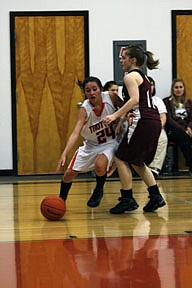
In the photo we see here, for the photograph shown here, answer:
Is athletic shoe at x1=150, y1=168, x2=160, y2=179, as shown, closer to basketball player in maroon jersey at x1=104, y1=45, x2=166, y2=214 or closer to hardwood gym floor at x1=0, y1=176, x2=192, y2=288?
hardwood gym floor at x1=0, y1=176, x2=192, y2=288

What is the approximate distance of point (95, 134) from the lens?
20.6 ft

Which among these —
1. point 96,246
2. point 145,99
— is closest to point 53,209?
point 145,99

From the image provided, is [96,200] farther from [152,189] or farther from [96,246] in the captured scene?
[96,246]

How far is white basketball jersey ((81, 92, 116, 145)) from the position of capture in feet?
20.3

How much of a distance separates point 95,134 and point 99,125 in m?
0.09

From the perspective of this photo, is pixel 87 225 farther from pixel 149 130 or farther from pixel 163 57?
pixel 163 57

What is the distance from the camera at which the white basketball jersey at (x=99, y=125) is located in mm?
6195

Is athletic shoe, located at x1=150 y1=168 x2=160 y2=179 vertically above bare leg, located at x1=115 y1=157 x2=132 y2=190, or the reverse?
bare leg, located at x1=115 y1=157 x2=132 y2=190

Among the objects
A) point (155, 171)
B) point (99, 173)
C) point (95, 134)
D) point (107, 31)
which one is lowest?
point (155, 171)

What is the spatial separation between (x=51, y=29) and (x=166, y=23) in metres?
1.75

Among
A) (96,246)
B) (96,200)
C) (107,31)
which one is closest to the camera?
(96,246)

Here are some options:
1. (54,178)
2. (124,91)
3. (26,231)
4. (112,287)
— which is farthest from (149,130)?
(54,178)

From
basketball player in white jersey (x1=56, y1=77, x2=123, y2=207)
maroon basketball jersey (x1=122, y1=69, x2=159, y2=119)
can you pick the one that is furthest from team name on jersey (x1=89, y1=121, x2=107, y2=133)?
maroon basketball jersey (x1=122, y1=69, x2=159, y2=119)

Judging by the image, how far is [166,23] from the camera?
424 inches
